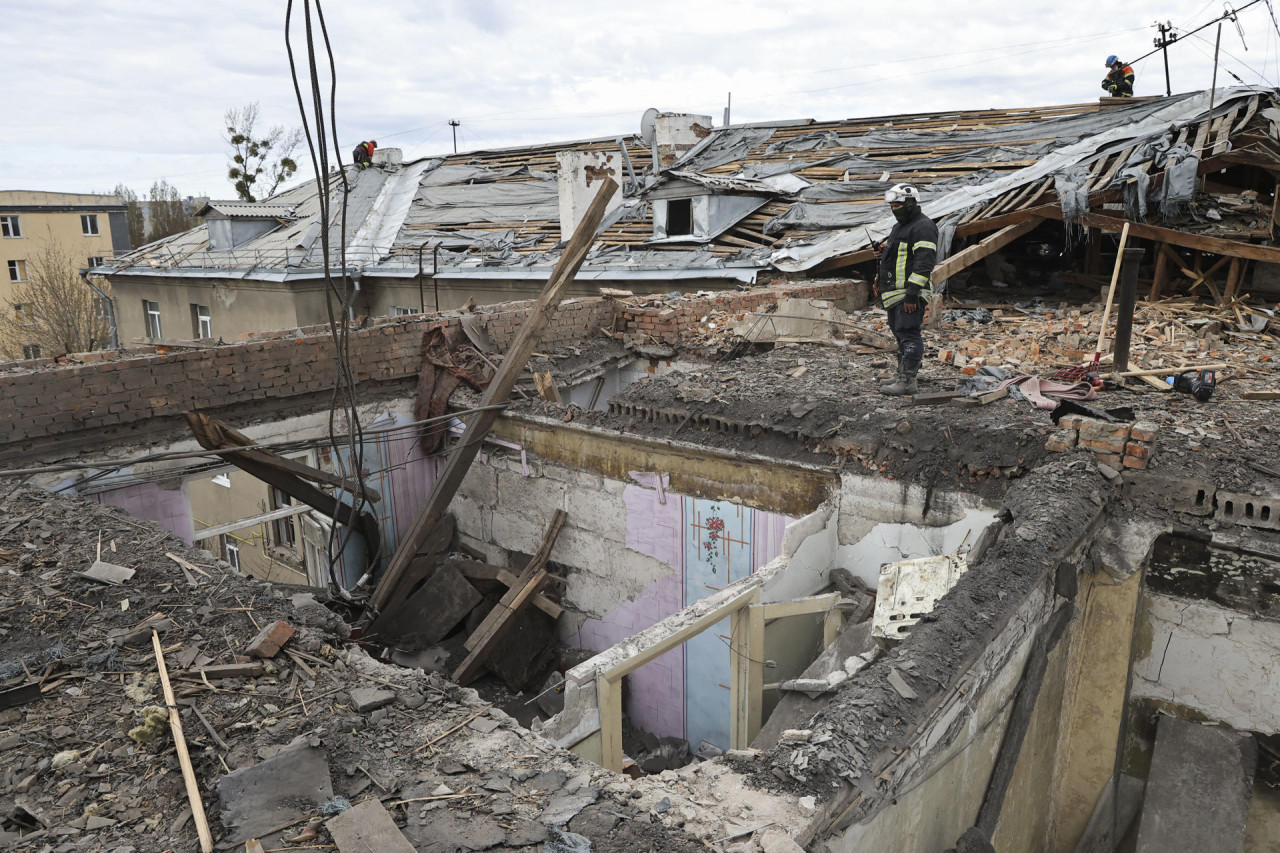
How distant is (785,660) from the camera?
22.6ft

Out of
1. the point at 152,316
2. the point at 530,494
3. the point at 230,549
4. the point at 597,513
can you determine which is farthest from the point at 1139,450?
the point at 152,316

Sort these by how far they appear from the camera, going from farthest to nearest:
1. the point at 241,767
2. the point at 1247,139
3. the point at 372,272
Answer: the point at 372,272, the point at 1247,139, the point at 241,767

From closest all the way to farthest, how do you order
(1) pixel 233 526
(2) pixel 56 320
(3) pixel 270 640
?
(3) pixel 270 640 < (1) pixel 233 526 < (2) pixel 56 320

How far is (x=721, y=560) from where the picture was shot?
802 cm

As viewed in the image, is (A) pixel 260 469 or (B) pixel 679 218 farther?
(B) pixel 679 218

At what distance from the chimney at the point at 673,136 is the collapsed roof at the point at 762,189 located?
0.37 m

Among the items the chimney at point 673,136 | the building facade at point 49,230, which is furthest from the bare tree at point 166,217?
the chimney at point 673,136

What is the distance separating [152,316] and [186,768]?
22.0 m

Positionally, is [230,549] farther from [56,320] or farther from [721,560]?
[56,320]

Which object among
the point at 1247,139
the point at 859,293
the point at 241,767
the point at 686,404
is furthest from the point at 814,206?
the point at 241,767

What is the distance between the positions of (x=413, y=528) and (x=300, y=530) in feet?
14.8

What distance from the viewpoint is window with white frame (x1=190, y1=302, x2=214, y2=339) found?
20.2 meters

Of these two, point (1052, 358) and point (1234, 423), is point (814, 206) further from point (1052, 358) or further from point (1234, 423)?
point (1234, 423)

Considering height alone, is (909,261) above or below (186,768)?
above
